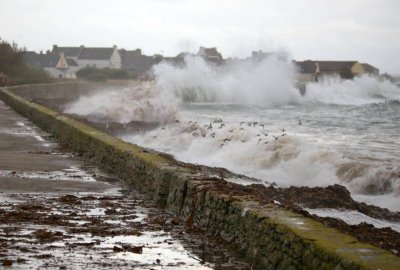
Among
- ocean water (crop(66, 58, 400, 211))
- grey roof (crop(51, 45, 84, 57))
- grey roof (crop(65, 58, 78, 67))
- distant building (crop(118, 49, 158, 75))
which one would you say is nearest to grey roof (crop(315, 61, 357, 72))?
distant building (crop(118, 49, 158, 75))

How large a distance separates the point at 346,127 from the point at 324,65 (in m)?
94.3

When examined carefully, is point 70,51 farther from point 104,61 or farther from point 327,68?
point 327,68

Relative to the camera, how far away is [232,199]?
A: 19.8 ft

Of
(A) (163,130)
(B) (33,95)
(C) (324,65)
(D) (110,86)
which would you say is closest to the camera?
(A) (163,130)

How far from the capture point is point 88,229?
636 cm

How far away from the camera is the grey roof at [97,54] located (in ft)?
461

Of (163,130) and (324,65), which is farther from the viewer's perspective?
(324,65)

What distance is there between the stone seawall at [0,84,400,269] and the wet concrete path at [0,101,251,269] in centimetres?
16

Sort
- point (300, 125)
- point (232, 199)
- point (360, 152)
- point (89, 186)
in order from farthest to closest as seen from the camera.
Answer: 1. point (300, 125)
2. point (360, 152)
3. point (89, 186)
4. point (232, 199)

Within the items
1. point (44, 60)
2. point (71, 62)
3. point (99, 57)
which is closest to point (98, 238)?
point (44, 60)

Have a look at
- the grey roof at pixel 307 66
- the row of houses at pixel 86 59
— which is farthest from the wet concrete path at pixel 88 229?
the row of houses at pixel 86 59

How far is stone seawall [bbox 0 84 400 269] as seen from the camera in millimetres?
4246

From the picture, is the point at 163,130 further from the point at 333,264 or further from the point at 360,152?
the point at 333,264

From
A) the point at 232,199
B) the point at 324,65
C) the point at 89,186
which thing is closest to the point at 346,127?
the point at 89,186
